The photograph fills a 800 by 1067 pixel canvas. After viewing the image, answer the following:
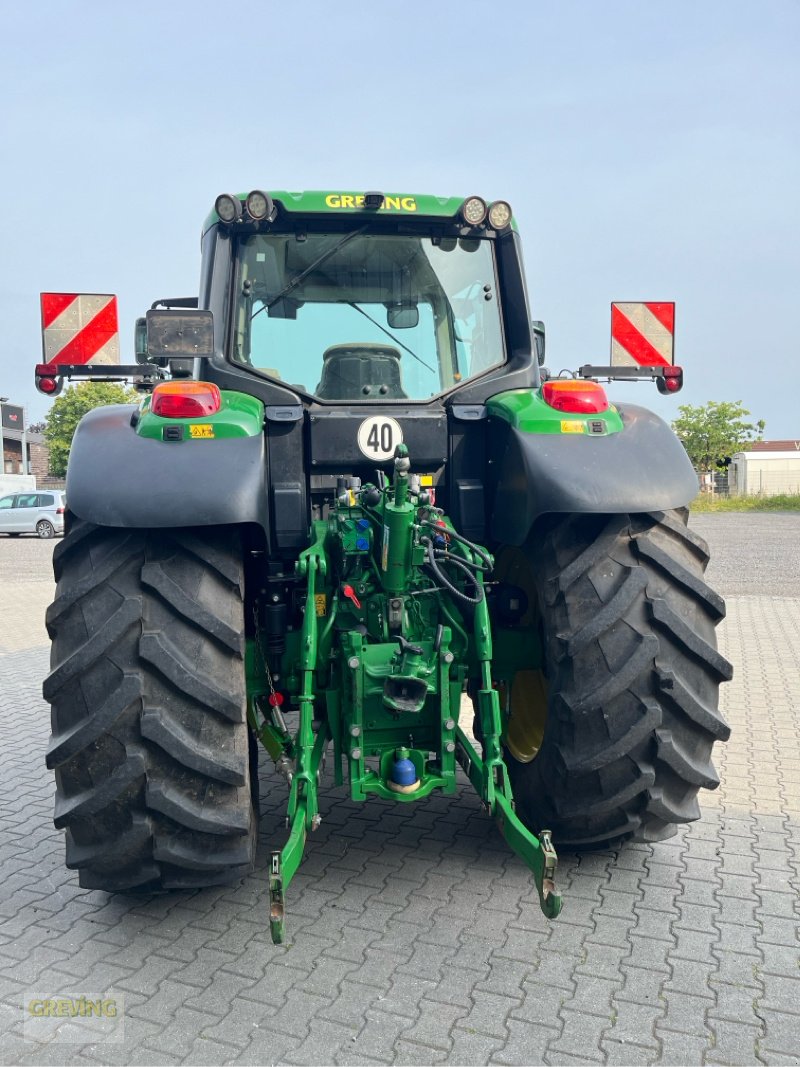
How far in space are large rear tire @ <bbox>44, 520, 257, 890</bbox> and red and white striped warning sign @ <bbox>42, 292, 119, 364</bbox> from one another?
1.67m

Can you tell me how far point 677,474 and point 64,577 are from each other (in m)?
2.19

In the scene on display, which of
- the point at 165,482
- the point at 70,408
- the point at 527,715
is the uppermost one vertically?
the point at 70,408

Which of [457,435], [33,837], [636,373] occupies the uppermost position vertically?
[636,373]

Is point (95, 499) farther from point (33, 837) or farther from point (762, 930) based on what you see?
point (762, 930)

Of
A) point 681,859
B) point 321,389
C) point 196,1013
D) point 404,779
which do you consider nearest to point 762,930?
point 681,859

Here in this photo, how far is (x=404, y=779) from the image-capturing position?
10.4 feet

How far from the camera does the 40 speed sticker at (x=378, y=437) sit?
3.63 meters

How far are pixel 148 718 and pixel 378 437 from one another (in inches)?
55.7

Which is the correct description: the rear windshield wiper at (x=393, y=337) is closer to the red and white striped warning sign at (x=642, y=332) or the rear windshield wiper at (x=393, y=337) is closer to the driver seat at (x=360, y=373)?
the driver seat at (x=360, y=373)

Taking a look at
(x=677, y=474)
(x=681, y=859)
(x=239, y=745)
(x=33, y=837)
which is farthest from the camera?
(x=33, y=837)

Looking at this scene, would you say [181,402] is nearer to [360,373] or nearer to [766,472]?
[360,373]

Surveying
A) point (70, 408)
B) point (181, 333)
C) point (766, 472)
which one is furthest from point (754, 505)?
point (181, 333)

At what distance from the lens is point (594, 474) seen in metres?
3.22

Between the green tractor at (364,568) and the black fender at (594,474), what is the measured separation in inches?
0.5
